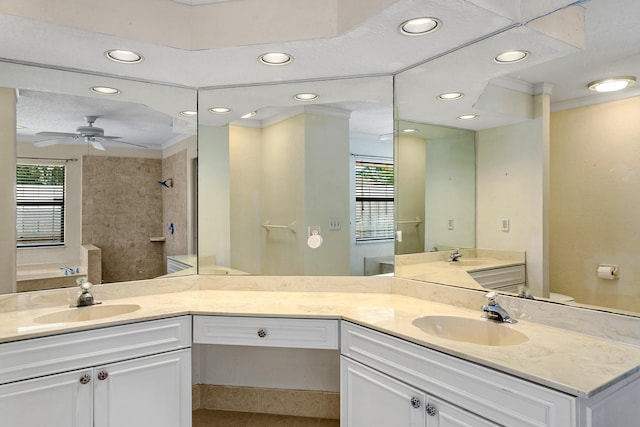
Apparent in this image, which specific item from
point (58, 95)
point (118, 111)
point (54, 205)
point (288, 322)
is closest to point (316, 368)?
point (288, 322)

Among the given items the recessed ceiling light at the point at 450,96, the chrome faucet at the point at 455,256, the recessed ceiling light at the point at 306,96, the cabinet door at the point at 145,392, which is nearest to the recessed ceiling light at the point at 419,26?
the recessed ceiling light at the point at 450,96

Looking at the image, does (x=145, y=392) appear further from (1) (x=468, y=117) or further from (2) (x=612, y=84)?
(2) (x=612, y=84)

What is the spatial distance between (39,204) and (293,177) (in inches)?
56.7

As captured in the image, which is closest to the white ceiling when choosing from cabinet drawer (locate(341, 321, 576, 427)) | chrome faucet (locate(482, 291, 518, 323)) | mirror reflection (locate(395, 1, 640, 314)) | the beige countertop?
mirror reflection (locate(395, 1, 640, 314))

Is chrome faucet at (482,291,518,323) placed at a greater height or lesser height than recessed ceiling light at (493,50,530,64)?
lesser

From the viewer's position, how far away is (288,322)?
1965mm

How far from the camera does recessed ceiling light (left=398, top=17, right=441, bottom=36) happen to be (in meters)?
1.62

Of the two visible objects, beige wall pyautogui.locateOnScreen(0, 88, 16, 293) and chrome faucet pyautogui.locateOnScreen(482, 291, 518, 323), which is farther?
beige wall pyautogui.locateOnScreen(0, 88, 16, 293)

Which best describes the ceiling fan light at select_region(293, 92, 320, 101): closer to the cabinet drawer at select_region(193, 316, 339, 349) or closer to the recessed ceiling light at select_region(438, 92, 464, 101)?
the recessed ceiling light at select_region(438, 92, 464, 101)

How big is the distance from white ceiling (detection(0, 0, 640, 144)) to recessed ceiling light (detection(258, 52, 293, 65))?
43 mm

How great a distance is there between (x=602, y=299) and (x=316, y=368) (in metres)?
1.69

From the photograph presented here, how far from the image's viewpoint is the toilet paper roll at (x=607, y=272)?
151 cm

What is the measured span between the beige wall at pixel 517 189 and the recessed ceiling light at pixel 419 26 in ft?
1.82

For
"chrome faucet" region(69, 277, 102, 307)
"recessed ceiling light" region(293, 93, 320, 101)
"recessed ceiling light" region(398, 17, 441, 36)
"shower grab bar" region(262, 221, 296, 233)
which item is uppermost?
"recessed ceiling light" region(398, 17, 441, 36)
